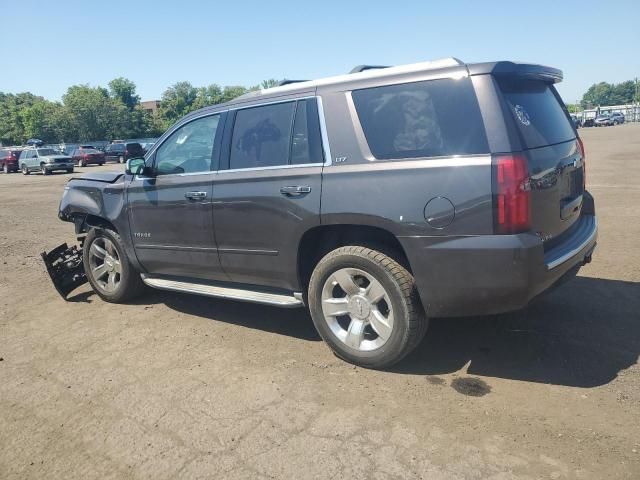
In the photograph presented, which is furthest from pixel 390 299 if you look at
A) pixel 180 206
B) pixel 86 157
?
pixel 86 157

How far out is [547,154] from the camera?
3.37 metres

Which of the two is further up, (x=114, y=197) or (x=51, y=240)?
(x=114, y=197)

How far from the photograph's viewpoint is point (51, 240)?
9.41 m

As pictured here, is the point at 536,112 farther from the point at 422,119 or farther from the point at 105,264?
the point at 105,264

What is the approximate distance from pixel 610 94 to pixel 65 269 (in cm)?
19824

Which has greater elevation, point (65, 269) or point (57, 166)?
point (57, 166)

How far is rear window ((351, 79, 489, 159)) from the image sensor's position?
318cm

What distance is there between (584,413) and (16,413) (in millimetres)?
3522

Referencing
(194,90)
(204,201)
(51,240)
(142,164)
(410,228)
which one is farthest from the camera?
(194,90)

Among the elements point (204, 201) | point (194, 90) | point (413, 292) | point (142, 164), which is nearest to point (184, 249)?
point (204, 201)

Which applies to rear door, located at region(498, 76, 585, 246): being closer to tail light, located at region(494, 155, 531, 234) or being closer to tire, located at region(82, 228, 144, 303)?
tail light, located at region(494, 155, 531, 234)

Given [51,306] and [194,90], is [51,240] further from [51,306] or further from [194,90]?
[194,90]

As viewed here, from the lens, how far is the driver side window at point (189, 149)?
4535 mm

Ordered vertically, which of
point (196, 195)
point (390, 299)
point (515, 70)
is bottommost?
point (390, 299)
